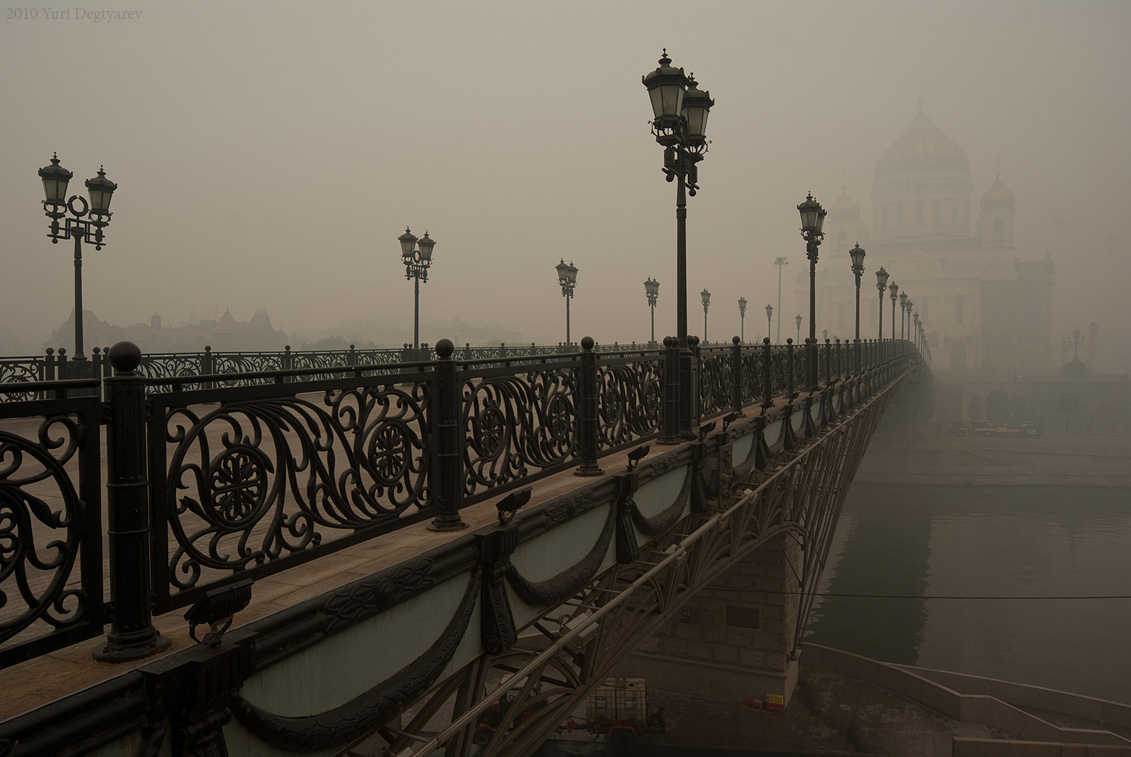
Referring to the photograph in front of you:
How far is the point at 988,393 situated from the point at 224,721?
9761 cm

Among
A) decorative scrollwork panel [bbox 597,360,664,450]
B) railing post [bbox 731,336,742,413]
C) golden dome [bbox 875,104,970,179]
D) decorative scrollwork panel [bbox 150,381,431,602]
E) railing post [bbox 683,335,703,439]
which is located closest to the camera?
decorative scrollwork panel [bbox 150,381,431,602]

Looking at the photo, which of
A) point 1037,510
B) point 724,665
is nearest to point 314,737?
point 724,665

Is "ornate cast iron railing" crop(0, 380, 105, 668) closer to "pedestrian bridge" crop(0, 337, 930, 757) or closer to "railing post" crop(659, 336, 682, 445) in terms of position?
"pedestrian bridge" crop(0, 337, 930, 757)

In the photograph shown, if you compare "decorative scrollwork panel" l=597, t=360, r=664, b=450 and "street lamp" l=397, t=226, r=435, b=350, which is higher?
"street lamp" l=397, t=226, r=435, b=350

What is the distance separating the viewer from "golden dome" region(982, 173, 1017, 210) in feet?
426

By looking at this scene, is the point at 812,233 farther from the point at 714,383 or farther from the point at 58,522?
the point at 58,522

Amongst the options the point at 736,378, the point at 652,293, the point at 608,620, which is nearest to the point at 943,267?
the point at 652,293

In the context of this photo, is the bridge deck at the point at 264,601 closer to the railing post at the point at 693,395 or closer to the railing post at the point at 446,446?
the railing post at the point at 446,446

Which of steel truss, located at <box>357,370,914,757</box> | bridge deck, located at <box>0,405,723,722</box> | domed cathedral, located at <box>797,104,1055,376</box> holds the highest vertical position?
domed cathedral, located at <box>797,104,1055,376</box>

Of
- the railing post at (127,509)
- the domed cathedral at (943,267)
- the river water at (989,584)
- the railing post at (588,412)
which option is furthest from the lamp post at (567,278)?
the domed cathedral at (943,267)

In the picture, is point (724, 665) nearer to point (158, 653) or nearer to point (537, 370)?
point (537, 370)

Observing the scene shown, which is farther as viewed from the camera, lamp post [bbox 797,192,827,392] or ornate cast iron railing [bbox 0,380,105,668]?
lamp post [bbox 797,192,827,392]

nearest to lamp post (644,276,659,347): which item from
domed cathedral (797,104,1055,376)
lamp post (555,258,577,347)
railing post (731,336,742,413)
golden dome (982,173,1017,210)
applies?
lamp post (555,258,577,347)

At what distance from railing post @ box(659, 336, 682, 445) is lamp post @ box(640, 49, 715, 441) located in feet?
0.47
